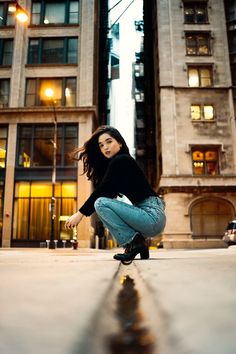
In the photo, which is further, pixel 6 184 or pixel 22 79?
pixel 22 79

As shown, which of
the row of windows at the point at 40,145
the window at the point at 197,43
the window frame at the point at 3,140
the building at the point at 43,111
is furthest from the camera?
the window at the point at 197,43

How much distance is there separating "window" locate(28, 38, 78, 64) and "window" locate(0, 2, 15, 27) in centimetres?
260

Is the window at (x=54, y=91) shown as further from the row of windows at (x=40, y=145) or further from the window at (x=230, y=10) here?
the window at (x=230, y=10)

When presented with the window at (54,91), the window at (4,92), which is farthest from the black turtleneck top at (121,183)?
the window at (4,92)

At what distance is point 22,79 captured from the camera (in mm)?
25953

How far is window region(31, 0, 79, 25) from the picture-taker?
2745 cm

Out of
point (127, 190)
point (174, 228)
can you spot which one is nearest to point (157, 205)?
point (127, 190)

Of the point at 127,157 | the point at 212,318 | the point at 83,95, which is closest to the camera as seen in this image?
the point at 212,318

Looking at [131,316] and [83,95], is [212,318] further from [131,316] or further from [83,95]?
[83,95]

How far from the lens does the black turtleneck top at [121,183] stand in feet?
11.5

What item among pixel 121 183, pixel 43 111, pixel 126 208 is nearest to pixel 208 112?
pixel 43 111

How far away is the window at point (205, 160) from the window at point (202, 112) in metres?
2.62

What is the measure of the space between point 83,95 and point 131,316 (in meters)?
25.8

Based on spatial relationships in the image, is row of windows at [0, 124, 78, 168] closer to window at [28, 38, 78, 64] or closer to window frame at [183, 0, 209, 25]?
window at [28, 38, 78, 64]
